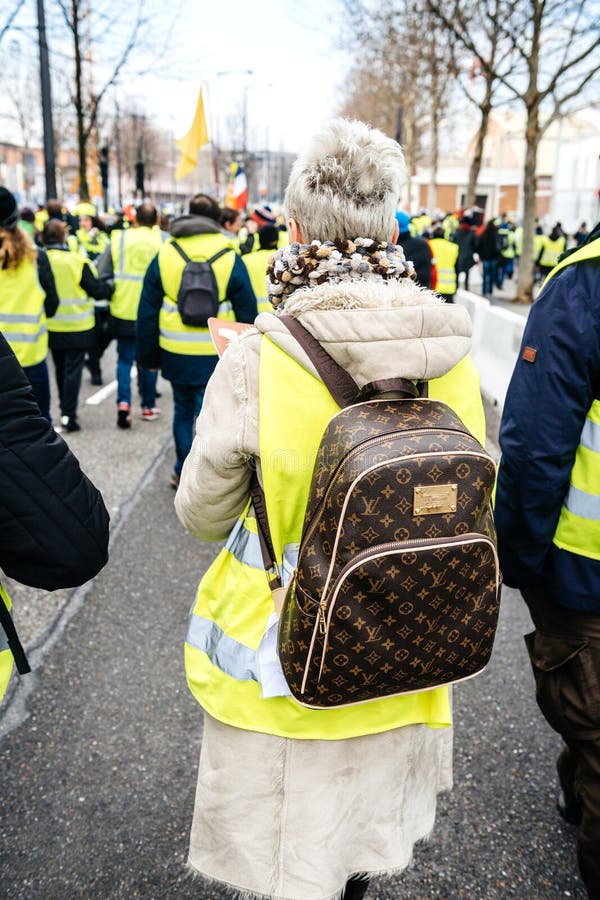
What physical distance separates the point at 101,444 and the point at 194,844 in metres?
5.46

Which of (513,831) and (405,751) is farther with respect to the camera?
(513,831)

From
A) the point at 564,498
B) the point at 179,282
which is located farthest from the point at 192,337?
the point at 564,498

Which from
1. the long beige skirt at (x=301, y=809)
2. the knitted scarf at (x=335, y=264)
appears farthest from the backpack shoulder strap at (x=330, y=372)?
the long beige skirt at (x=301, y=809)

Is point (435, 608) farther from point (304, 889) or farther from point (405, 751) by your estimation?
point (304, 889)

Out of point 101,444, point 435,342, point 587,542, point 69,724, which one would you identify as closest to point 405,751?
point 587,542

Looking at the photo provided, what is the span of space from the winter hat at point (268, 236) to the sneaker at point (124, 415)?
2015 mm

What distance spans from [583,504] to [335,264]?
0.99 m

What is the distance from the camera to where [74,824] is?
2666mm

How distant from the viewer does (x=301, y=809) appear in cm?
179

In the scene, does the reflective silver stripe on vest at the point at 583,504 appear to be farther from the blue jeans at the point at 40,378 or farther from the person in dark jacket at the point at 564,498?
the blue jeans at the point at 40,378

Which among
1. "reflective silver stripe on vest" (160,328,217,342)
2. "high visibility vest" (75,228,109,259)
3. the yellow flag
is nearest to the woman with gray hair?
"reflective silver stripe on vest" (160,328,217,342)

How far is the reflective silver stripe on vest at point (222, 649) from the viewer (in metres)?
1.79

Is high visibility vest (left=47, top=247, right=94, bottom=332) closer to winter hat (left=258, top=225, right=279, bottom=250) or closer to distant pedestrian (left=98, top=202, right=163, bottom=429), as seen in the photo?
distant pedestrian (left=98, top=202, right=163, bottom=429)

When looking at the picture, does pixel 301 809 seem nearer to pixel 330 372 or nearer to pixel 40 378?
pixel 330 372
